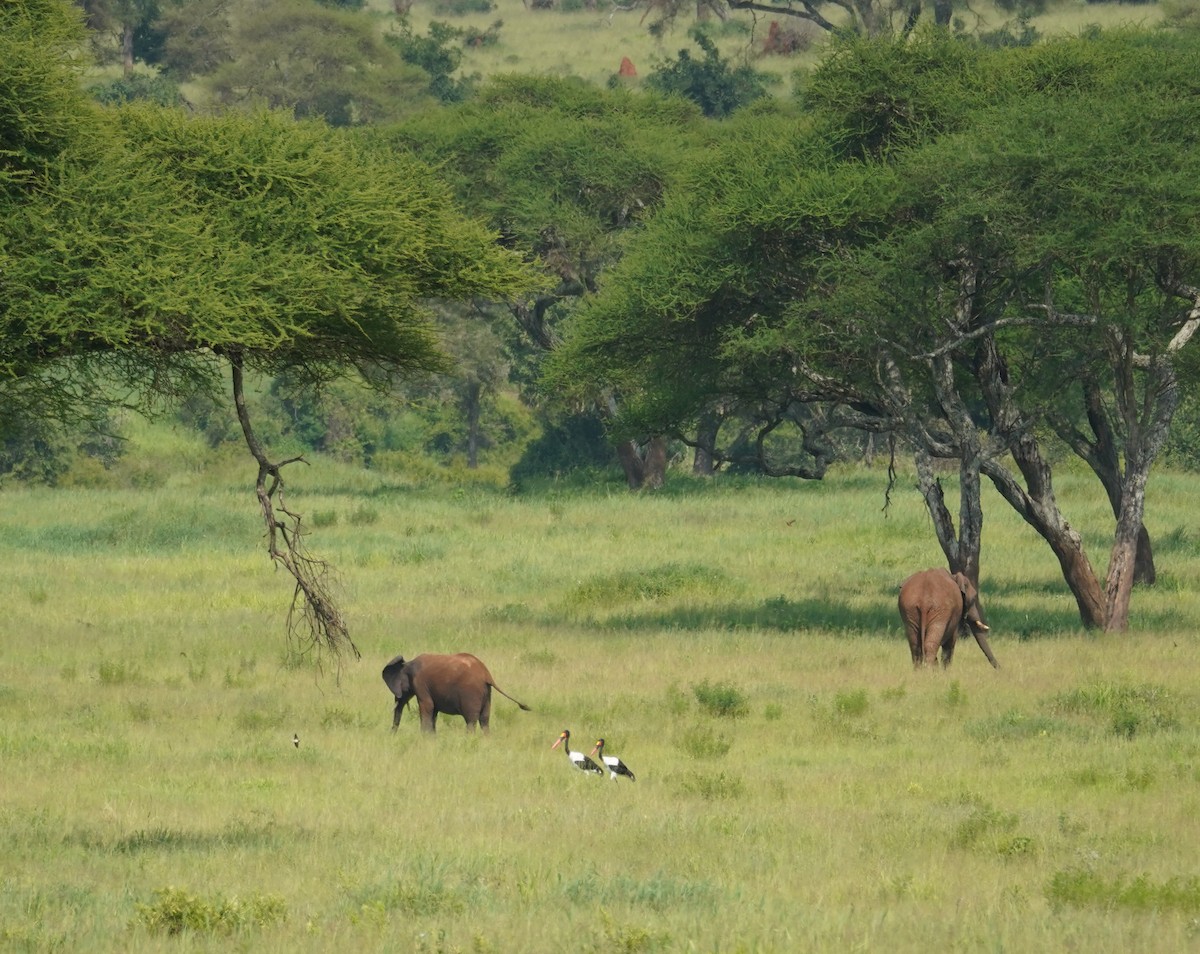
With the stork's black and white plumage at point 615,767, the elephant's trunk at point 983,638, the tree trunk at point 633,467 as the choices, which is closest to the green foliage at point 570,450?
the tree trunk at point 633,467

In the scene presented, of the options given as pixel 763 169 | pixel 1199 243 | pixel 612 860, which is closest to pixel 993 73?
pixel 763 169

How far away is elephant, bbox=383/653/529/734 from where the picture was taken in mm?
19016

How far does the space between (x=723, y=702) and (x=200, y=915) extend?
10.5 metres

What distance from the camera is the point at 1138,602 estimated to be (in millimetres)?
29156

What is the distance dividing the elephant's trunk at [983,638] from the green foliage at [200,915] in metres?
13.9

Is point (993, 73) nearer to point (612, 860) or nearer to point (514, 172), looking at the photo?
point (612, 860)

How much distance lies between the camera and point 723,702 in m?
20.3

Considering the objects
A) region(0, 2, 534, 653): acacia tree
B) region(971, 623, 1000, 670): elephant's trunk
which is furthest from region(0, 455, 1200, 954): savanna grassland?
region(0, 2, 534, 653): acacia tree

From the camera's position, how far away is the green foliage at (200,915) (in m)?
10.3

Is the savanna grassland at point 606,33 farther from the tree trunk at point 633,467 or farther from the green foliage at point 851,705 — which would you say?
the green foliage at point 851,705

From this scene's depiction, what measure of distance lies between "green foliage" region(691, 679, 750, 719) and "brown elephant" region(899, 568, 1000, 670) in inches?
137

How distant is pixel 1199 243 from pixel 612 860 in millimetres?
13610

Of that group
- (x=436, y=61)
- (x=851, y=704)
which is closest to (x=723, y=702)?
(x=851, y=704)

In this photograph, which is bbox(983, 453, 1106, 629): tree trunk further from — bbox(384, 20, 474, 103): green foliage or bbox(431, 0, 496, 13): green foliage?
bbox(431, 0, 496, 13): green foliage
